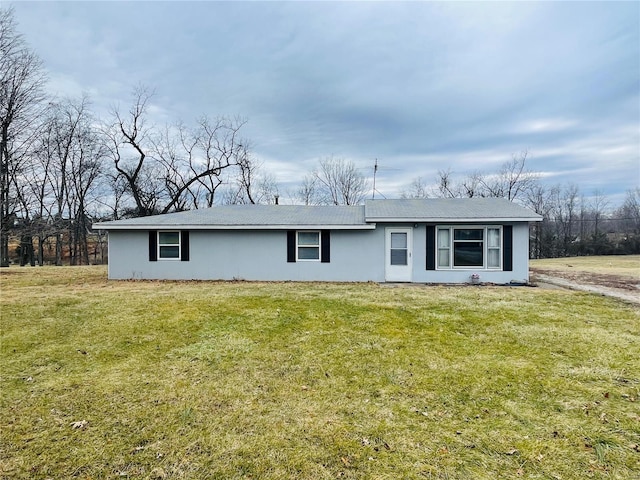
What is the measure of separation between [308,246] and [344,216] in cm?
186

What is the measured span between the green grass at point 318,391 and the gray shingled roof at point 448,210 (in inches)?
170

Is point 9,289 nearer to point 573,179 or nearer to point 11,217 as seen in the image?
point 11,217

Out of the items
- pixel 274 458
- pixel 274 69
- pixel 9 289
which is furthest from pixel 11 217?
pixel 274 458

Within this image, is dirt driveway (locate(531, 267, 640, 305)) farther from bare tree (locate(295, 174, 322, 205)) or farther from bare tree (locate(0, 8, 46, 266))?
bare tree (locate(0, 8, 46, 266))

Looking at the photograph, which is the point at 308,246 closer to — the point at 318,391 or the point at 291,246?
the point at 291,246

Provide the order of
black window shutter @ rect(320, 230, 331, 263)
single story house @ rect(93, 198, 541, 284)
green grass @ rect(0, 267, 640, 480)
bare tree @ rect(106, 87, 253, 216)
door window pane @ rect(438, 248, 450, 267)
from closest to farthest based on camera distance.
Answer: green grass @ rect(0, 267, 640, 480) → single story house @ rect(93, 198, 541, 284) → door window pane @ rect(438, 248, 450, 267) → black window shutter @ rect(320, 230, 331, 263) → bare tree @ rect(106, 87, 253, 216)

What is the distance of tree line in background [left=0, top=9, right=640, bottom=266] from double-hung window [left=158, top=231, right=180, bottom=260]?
12391mm

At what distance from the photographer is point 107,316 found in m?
7.12

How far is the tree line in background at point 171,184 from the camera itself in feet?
81.5

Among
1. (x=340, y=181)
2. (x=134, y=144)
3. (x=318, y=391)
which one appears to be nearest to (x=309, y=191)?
(x=340, y=181)

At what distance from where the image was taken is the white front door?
477 inches

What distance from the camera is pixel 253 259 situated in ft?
41.1

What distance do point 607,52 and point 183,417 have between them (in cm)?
1621

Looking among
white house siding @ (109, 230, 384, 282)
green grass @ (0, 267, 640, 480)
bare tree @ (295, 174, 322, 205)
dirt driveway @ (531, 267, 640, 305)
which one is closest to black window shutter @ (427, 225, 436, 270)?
white house siding @ (109, 230, 384, 282)
